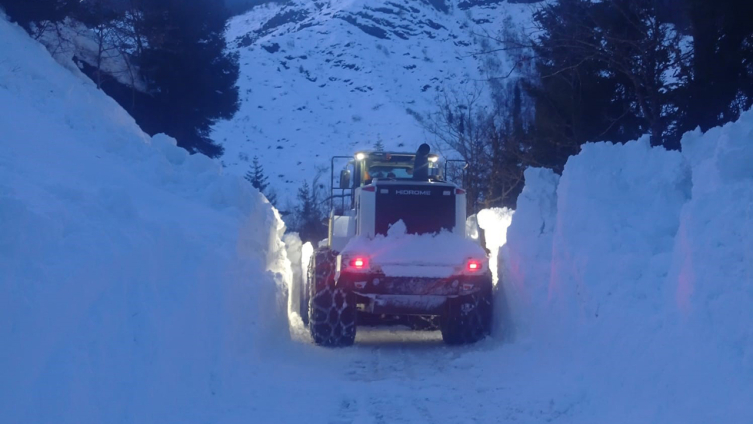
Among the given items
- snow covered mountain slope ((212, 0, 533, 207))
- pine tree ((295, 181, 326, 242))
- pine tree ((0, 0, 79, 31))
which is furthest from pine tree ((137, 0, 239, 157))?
snow covered mountain slope ((212, 0, 533, 207))

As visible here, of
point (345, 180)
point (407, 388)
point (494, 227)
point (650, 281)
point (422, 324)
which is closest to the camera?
point (650, 281)

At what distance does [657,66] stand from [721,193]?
374 inches

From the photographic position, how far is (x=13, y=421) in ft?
14.7

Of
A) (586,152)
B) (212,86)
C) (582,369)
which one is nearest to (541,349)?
(582,369)

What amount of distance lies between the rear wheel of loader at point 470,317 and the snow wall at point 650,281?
360mm

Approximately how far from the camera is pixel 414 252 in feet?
37.0

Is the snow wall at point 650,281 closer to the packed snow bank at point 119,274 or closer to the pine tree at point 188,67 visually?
the packed snow bank at point 119,274

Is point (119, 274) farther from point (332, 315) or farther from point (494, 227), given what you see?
point (494, 227)

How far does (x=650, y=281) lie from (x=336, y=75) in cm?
7584

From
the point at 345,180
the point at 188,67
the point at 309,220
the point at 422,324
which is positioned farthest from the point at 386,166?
the point at 309,220

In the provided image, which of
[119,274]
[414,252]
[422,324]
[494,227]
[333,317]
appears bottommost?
[422,324]

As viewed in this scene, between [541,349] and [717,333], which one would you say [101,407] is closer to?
[717,333]

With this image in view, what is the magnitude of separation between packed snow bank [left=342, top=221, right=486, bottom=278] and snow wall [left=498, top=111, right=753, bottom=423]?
95 centimetres

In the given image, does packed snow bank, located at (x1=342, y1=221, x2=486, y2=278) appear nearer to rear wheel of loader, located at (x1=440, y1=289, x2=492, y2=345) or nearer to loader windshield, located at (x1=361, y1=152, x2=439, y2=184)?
rear wheel of loader, located at (x1=440, y1=289, x2=492, y2=345)
